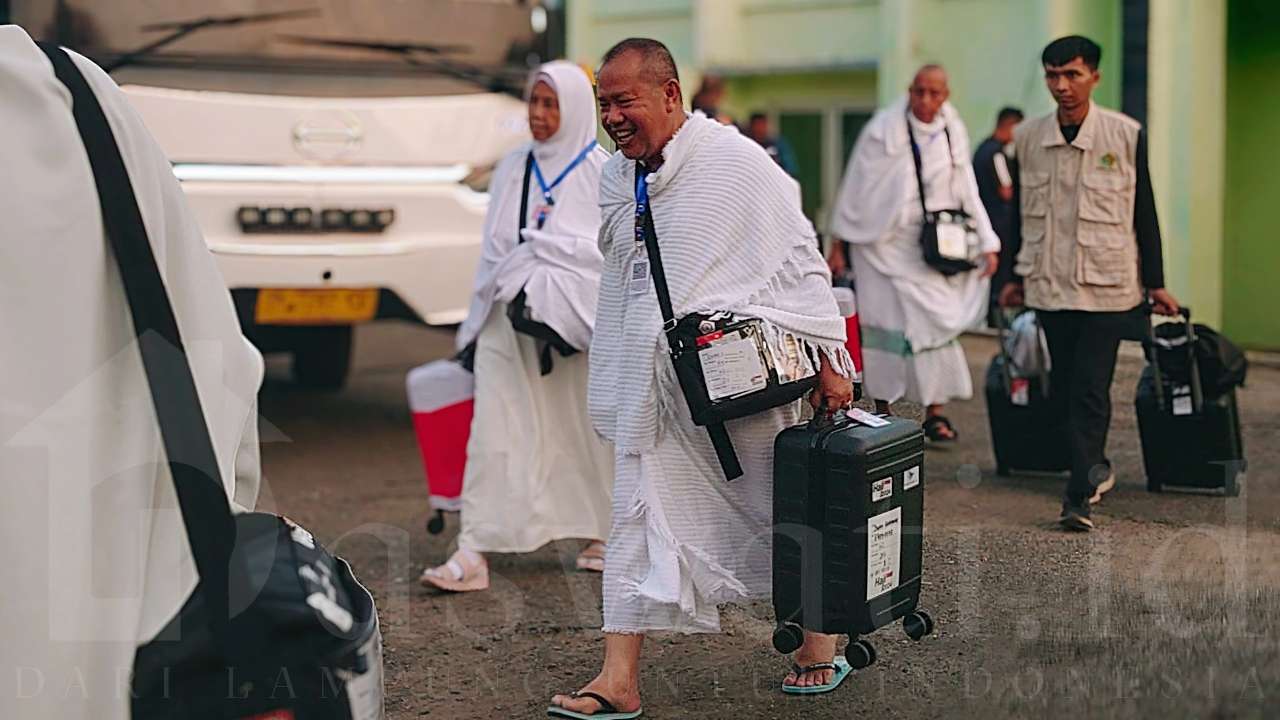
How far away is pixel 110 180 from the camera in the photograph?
3.01 metres

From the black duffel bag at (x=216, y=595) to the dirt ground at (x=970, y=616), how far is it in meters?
1.43

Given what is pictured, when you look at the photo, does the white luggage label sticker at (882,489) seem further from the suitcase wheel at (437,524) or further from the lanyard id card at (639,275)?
the suitcase wheel at (437,524)

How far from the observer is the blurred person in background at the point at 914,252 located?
31.3ft

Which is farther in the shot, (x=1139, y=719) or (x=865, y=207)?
(x=865, y=207)

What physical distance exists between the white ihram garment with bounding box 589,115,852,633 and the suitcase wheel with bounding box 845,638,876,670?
29 centimetres

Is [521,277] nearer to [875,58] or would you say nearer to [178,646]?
[178,646]

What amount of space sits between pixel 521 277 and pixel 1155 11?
892cm

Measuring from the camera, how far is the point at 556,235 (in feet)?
21.8

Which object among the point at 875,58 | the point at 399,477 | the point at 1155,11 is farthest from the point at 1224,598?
the point at 875,58

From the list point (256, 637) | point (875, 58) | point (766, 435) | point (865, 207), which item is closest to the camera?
point (256, 637)

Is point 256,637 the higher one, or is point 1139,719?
point 256,637

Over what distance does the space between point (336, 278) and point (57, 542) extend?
6.10m

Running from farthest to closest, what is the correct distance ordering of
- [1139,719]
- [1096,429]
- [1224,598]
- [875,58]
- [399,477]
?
[875,58] → [399,477] → [1096,429] → [1224,598] → [1139,719]

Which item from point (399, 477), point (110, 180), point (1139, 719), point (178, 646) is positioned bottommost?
point (399, 477)
